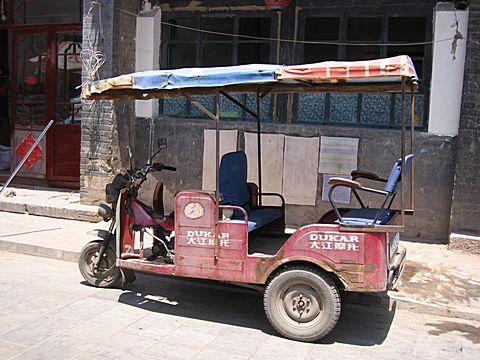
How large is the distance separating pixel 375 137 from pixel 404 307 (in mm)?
3324

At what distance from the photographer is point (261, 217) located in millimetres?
6051

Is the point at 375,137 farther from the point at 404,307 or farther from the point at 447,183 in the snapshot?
the point at 404,307

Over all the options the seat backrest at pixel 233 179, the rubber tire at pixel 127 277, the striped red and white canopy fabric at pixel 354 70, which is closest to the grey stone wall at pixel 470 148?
the seat backrest at pixel 233 179

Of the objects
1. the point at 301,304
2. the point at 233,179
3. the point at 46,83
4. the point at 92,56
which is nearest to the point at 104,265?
the point at 233,179

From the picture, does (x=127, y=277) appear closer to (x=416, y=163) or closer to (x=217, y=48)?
(x=416, y=163)

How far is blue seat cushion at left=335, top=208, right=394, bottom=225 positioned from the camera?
4.84 m

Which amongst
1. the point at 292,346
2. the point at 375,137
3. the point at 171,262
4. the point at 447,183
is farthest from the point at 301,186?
the point at 292,346

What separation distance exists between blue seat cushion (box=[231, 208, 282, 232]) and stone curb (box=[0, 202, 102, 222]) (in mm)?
3984

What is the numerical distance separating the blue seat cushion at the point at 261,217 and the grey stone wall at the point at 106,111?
161 inches

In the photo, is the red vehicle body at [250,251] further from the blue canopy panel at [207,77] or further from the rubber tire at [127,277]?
the blue canopy panel at [207,77]

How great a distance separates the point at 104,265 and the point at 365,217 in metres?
2.92

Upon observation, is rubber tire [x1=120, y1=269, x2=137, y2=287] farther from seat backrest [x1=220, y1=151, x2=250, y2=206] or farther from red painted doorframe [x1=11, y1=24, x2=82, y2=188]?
red painted doorframe [x1=11, y1=24, x2=82, y2=188]

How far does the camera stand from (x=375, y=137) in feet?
28.2

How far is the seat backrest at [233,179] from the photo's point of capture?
5.91m
